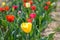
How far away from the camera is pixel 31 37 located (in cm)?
278

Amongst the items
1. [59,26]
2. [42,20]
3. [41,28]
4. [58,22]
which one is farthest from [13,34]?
[58,22]

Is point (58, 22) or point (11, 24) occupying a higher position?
point (11, 24)

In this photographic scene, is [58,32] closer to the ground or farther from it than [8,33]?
closer to the ground

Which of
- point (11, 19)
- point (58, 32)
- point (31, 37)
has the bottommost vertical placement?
point (58, 32)

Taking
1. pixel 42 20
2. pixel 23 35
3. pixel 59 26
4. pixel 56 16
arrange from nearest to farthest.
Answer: pixel 23 35, pixel 42 20, pixel 59 26, pixel 56 16

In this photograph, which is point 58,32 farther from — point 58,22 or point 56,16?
point 56,16

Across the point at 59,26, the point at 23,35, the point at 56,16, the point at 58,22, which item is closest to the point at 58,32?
the point at 59,26

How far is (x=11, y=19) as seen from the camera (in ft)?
8.61

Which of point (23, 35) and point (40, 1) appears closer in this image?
point (23, 35)

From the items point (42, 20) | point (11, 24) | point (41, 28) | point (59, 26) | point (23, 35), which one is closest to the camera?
point (23, 35)

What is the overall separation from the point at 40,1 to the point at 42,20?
1.18 metres

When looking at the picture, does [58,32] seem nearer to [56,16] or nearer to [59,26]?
[59,26]

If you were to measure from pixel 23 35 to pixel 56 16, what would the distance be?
2.24 meters

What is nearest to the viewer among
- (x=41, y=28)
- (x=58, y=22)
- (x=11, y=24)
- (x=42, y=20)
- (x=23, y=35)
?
(x=23, y=35)
